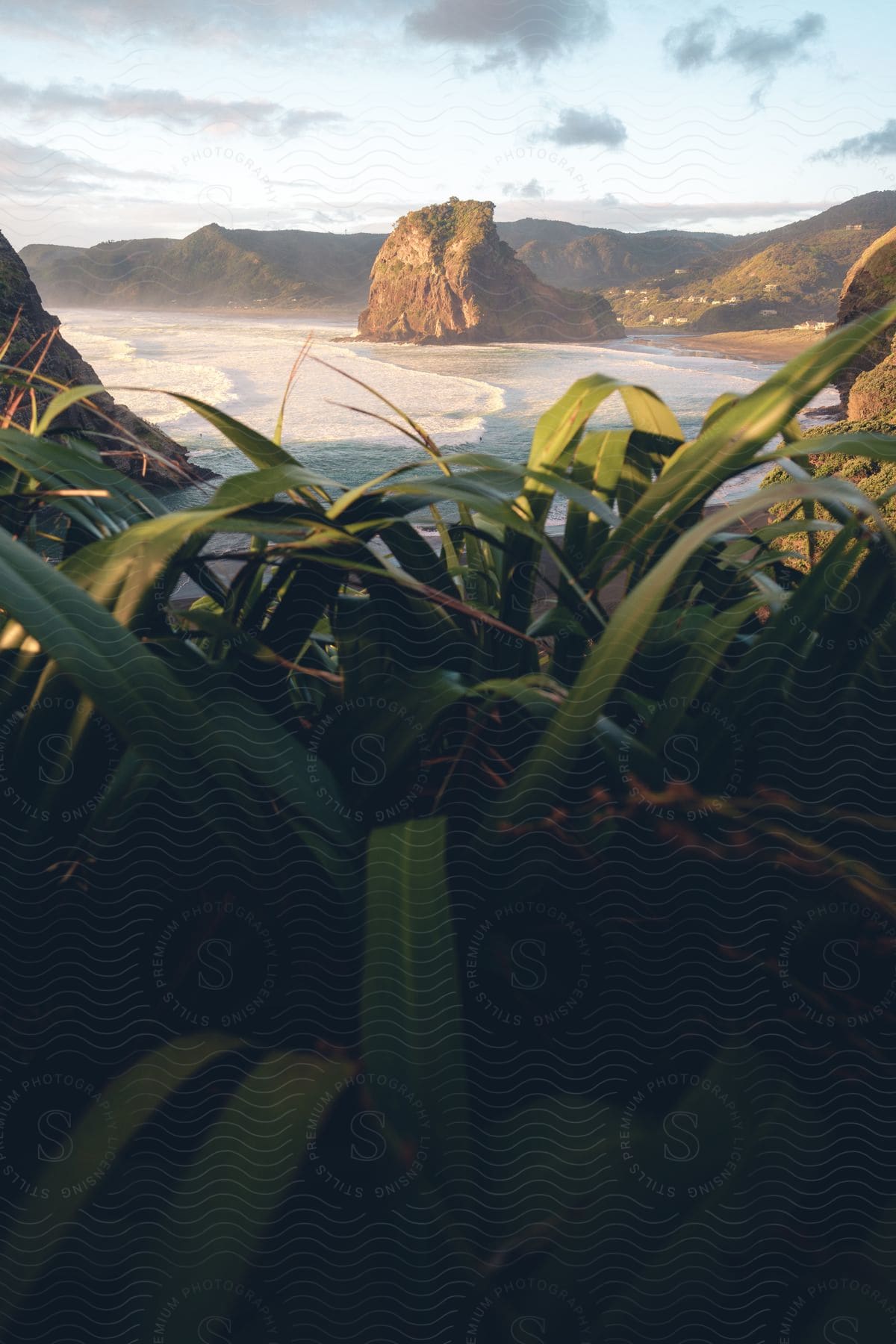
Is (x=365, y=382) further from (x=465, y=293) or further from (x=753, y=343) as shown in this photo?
(x=465, y=293)

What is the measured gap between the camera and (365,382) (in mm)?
32156

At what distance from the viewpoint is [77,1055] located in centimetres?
66

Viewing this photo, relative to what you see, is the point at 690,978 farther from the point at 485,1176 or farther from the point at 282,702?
the point at 282,702

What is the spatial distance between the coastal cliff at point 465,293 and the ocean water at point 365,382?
5.96 m

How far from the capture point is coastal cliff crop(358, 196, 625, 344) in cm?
8112

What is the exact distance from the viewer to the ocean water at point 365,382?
29.5 metres

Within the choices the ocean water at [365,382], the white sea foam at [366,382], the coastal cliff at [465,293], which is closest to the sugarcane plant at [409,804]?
the ocean water at [365,382]

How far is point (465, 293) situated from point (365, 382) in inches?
2154

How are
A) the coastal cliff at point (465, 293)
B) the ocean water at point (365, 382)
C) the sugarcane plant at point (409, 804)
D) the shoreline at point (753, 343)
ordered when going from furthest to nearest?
the coastal cliff at point (465, 293)
the shoreline at point (753, 343)
the ocean water at point (365, 382)
the sugarcane plant at point (409, 804)

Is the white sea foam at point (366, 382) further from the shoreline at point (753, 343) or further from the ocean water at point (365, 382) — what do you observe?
the shoreline at point (753, 343)

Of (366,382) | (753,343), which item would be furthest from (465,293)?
(366,382)

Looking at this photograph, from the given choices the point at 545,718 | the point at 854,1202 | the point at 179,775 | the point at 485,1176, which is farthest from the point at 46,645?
the point at 854,1202

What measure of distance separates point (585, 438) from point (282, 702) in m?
0.47

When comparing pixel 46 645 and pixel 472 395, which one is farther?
pixel 472 395
